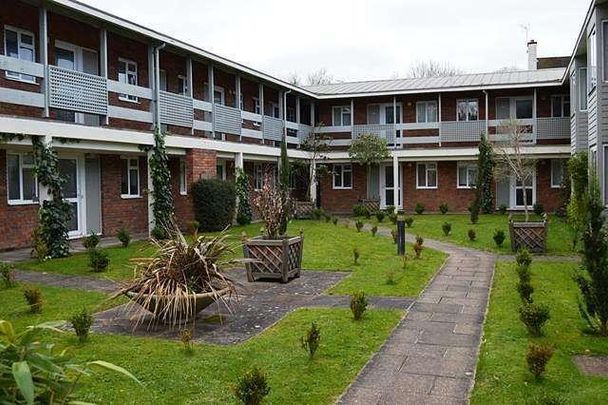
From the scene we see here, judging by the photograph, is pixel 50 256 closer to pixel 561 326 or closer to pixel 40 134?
pixel 40 134

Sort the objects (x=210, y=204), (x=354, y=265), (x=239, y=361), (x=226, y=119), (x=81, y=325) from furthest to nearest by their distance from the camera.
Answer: (x=226, y=119) → (x=210, y=204) → (x=354, y=265) → (x=81, y=325) → (x=239, y=361)

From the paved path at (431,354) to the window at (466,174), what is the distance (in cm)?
1971

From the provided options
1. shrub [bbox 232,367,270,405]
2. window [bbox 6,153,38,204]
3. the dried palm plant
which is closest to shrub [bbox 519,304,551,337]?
the dried palm plant

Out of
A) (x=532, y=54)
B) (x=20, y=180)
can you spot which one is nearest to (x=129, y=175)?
(x=20, y=180)

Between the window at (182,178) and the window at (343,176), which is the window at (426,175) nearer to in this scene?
the window at (343,176)

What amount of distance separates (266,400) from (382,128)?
25.5 meters

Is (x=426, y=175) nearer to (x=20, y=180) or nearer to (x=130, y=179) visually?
(x=130, y=179)

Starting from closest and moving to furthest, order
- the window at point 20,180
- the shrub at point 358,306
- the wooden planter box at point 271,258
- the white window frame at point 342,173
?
the shrub at point 358,306 → the wooden planter box at point 271,258 → the window at point 20,180 → the white window frame at point 342,173

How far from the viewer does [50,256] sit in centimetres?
1307

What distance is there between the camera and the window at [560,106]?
28203mm

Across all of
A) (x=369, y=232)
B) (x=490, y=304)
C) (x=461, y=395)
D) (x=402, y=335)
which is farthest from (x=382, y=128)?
(x=461, y=395)

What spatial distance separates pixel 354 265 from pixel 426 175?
18416mm

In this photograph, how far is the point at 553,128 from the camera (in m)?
27.0

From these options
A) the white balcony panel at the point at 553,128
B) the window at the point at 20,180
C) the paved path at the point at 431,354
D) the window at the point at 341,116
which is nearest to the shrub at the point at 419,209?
the white balcony panel at the point at 553,128
